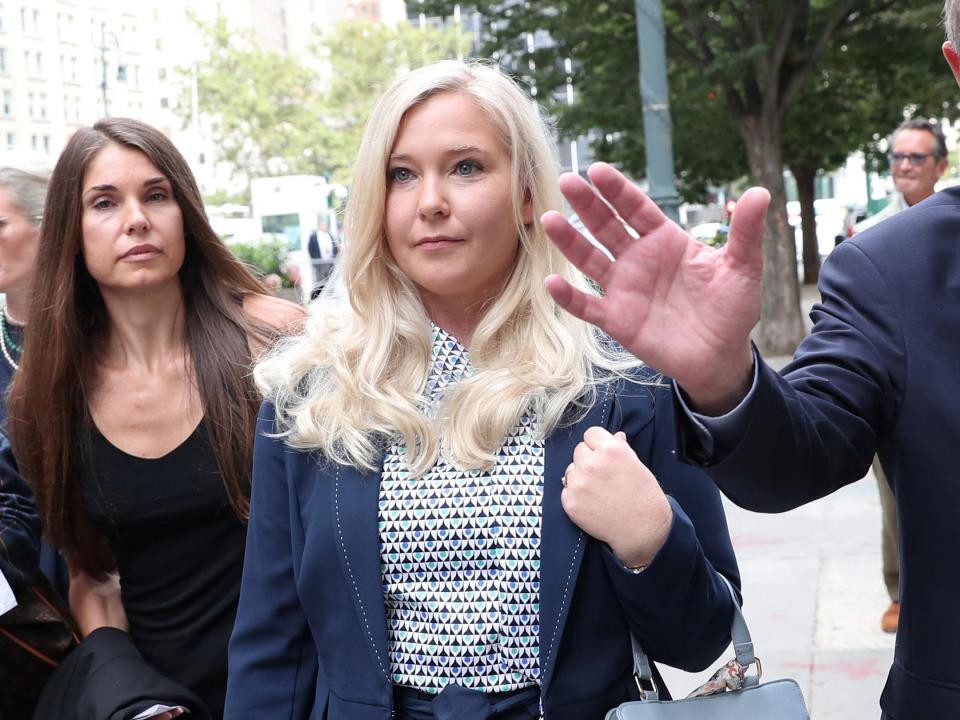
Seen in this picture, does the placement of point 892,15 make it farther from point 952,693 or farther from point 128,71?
point 128,71

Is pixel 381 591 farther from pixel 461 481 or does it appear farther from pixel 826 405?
pixel 826 405

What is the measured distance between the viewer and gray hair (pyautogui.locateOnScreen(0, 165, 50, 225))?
14.2 feet

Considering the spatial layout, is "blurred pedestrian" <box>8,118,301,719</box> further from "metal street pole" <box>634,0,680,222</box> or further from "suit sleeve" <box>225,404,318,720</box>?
"metal street pole" <box>634,0,680,222</box>

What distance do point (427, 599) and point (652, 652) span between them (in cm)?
39

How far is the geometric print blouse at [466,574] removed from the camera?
91.1 inches

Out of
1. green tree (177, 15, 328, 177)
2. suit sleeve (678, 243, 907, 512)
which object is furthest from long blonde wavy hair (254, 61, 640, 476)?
green tree (177, 15, 328, 177)

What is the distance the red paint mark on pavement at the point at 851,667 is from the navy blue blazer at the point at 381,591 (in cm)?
341

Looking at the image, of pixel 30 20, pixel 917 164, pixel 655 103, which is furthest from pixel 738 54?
pixel 30 20

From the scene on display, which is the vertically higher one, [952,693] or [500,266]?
[500,266]

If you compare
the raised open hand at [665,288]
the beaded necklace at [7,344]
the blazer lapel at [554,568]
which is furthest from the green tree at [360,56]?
the raised open hand at [665,288]

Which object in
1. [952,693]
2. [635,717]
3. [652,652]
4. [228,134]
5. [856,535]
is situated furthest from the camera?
[228,134]

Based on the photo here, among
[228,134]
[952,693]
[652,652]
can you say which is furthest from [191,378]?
[228,134]

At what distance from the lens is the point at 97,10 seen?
339 feet

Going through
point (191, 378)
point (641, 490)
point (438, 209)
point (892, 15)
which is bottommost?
point (641, 490)
